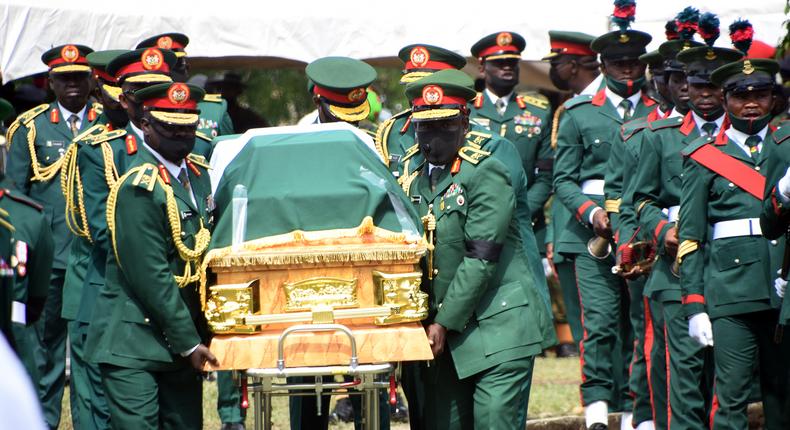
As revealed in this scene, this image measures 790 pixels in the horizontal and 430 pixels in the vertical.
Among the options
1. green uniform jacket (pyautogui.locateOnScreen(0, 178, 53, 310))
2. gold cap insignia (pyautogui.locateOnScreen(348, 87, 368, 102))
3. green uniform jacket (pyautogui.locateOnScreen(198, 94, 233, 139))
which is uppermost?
green uniform jacket (pyautogui.locateOnScreen(198, 94, 233, 139))

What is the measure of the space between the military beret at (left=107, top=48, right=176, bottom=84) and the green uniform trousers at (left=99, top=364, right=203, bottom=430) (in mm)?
1621

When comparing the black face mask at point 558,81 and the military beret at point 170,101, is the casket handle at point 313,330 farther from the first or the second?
the black face mask at point 558,81

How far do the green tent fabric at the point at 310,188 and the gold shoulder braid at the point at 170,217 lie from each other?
0.37ft

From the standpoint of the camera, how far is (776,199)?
6504mm

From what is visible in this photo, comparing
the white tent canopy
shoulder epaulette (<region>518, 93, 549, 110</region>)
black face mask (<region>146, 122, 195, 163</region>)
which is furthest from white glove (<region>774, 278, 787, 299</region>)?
the white tent canopy

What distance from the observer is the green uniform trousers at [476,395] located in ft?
21.2

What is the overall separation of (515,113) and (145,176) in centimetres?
487

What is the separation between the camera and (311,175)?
6348 mm

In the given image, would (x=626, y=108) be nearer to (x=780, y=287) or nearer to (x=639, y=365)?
(x=639, y=365)

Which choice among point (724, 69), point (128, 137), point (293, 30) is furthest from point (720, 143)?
point (293, 30)

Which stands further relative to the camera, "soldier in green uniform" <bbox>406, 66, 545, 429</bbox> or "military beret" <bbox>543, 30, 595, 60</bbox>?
"military beret" <bbox>543, 30, 595, 60</bbox>

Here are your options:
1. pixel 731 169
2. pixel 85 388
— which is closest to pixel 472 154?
pixel 731 169

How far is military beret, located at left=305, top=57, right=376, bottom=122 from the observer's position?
793 cm

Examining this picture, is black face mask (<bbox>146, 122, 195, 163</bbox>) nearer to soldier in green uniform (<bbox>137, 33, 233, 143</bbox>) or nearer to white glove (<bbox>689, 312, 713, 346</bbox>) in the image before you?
soldier in green uniform (<bbox>137, 33, 233, 143</bbox>)
